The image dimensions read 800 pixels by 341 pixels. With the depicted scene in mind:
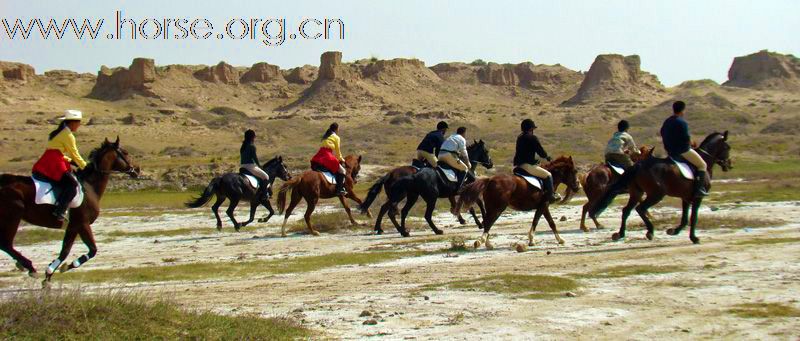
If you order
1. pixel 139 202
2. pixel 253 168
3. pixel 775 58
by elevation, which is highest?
pixel 775 58

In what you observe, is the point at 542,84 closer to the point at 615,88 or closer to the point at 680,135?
the point at 615,88

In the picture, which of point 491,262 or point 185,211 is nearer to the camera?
point 491,262

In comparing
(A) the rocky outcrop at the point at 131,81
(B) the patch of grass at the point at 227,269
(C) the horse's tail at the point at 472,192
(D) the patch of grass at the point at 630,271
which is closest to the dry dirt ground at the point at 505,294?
(D) the patch of grass at the point at 630,271

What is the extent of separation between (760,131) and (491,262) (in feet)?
207

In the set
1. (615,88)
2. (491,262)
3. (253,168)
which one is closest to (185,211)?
(253,168)

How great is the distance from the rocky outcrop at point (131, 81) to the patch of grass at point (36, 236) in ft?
270

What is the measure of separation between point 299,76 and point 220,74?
34.4 feet

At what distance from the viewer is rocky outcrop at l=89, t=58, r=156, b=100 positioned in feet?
341

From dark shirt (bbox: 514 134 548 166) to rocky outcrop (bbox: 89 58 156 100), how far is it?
9165 centimetres

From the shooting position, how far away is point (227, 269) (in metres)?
14.9

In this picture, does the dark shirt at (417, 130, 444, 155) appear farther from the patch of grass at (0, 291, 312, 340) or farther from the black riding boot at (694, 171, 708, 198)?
the patch of grass at (0, 291, 312, 340)

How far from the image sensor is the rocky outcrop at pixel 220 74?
114562 millimetres

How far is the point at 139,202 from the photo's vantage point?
3659cm

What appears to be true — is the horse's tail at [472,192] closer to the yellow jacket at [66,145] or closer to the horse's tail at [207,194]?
the yellow jacket at [66,145]
